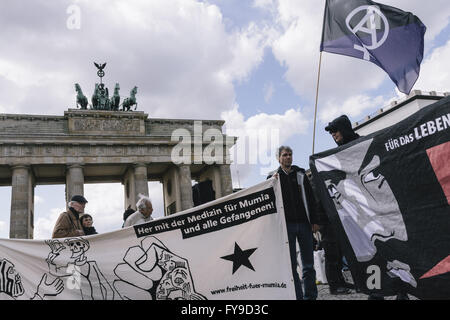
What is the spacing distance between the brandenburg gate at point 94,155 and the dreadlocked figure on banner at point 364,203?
26768 mm

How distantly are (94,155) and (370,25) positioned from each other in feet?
90.4

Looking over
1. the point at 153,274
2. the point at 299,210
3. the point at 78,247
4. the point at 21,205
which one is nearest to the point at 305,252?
the point at 299,210

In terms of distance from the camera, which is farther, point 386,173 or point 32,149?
point 32,149

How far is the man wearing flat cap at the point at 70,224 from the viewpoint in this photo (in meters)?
5.51

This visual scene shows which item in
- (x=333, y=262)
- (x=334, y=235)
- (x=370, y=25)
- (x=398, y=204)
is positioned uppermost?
(x=370, y=25)

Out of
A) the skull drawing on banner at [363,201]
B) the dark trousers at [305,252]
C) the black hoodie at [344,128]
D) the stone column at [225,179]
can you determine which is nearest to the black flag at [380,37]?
the black hoodie at [344,128]

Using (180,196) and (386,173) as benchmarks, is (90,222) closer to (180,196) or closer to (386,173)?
(386,173)

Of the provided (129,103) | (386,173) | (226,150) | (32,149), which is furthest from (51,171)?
(386,173)

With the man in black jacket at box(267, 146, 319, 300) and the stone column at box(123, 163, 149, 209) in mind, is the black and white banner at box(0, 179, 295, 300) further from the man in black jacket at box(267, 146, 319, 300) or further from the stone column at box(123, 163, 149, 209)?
the stone column at box(123, 163, 149, 209)

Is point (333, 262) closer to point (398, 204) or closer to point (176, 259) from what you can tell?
point (398, 204)

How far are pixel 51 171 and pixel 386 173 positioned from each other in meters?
32.0

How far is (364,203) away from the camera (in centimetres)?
401

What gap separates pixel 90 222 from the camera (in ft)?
23.6

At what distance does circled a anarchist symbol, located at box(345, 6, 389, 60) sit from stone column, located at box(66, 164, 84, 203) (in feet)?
86.4
